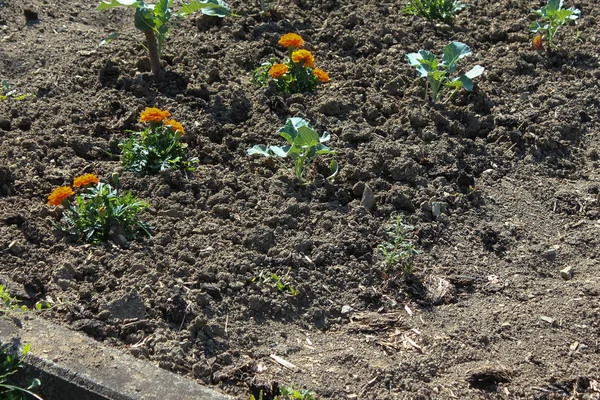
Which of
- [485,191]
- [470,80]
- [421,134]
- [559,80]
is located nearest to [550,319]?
[485,191]

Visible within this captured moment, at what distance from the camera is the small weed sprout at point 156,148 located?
4.57 meters

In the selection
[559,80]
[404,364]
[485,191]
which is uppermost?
[559,80]

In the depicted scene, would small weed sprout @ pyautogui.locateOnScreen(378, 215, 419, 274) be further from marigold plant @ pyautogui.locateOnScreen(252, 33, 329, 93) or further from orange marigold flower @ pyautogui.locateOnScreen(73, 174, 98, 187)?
orange marigold flower @ pyautogui.locateOnScreen(73, 174, 98, 187)

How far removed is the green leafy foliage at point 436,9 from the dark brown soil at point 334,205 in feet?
0.41

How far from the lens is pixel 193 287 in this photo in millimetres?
3895

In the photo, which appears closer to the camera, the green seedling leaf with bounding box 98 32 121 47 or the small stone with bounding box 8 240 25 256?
Result: the small stone with bounding box 8 240 25 256

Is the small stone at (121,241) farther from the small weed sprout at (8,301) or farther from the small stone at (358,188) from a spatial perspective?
the small stone at (358,188)

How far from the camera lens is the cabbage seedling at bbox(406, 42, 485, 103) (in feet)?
16.6

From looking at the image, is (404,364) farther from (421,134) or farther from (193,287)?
(421,134)

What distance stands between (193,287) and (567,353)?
65.3 inches

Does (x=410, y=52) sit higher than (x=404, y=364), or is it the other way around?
(x=410, y=52)

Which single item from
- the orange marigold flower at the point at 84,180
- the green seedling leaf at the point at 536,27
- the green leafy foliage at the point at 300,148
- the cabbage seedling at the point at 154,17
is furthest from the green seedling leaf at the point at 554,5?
the orange marigold flower at the point at 84,180

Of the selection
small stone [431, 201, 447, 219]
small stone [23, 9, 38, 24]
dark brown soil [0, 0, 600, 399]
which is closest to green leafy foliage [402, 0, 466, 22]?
dark brown soil [0, 0, 600, 399]

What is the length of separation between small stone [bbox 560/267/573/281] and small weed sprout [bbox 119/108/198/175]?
197 centimetres
